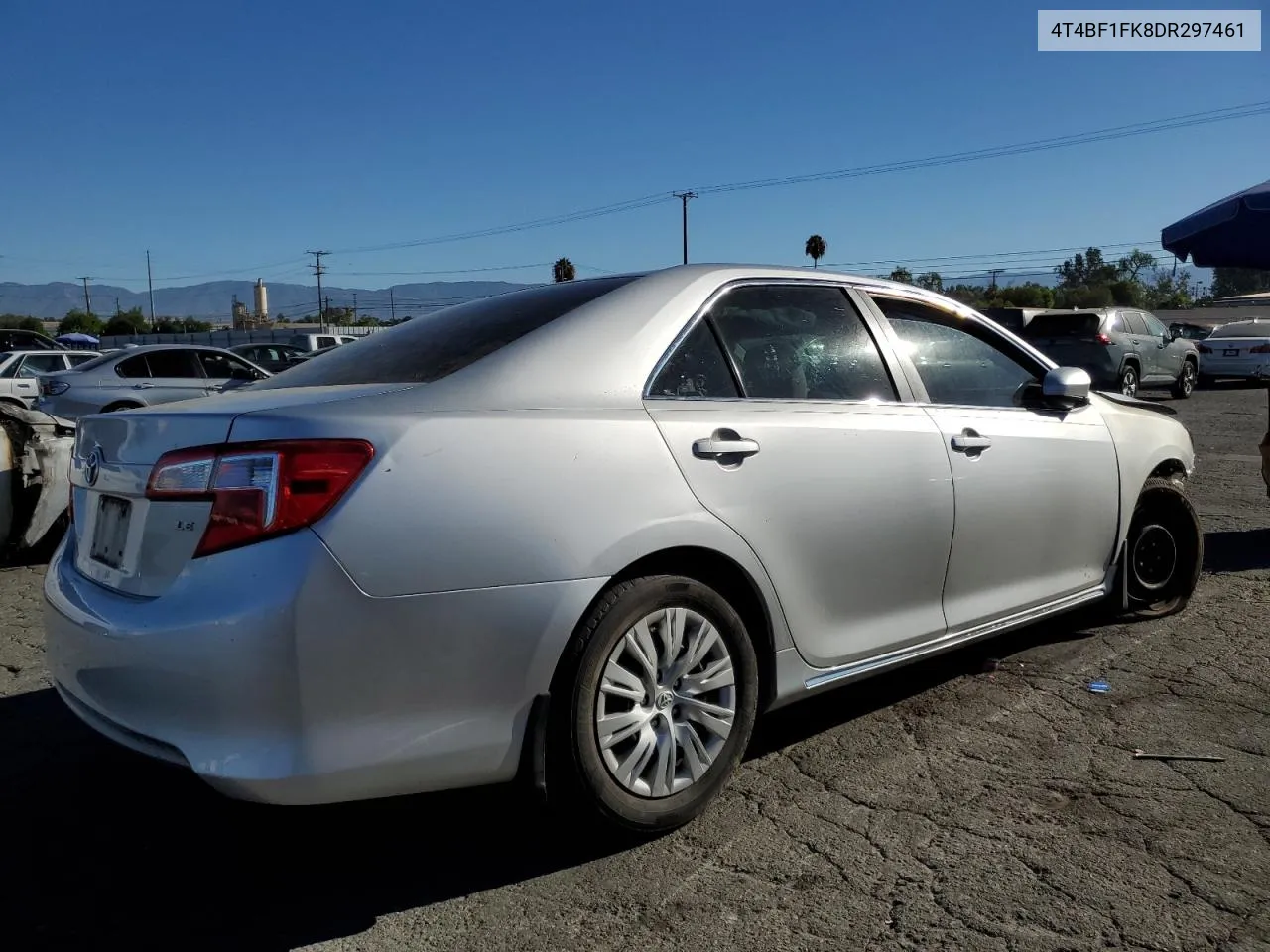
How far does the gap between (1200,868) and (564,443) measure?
1.95 m

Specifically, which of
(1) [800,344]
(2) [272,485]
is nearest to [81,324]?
(1) [800,344]

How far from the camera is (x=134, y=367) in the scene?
14.8m

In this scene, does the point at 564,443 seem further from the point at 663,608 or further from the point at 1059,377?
the point at 1059,377

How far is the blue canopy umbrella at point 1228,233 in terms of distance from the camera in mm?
8203

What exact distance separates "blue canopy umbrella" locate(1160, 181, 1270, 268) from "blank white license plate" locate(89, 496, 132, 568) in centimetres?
829

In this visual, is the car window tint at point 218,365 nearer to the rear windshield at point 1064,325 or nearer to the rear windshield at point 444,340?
the rear windshield at point 1064,325

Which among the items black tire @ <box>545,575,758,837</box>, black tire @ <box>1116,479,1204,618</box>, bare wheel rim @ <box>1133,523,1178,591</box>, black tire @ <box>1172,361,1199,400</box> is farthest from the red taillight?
A: black tire @ <box>1172,361,1199,400</box>

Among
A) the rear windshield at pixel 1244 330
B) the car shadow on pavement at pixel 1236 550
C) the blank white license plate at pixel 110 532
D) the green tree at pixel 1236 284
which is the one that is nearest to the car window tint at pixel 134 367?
the blank white license plate at pixel 110 532

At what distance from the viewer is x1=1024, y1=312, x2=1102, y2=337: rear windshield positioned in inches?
704

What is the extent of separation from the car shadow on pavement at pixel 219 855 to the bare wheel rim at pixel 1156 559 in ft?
7.65

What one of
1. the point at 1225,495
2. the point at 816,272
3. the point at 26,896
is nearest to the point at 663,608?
the point at 816,272

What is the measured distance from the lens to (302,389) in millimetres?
2977

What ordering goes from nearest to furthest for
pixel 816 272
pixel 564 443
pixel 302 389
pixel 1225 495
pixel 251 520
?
pixel 251 520, pixel 564 443, pixel 302 389, pixel 816 272, pixel 1225 495

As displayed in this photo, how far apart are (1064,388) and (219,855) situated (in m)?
3.38
